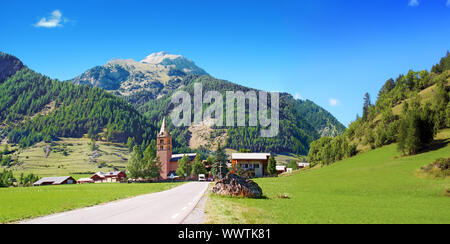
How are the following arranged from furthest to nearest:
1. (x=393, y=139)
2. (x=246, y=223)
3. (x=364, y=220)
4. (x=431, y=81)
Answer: (x=431, y=81) → (x=393, y=139) → (x=364, y=220) → (x=246, y=223)

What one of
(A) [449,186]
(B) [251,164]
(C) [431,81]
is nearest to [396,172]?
(A) [449,186]

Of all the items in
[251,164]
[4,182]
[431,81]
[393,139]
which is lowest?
[4,182]

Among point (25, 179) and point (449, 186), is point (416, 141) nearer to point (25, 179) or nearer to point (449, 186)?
point (449, 186)

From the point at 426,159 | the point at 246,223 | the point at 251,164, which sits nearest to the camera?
the point at 246,223

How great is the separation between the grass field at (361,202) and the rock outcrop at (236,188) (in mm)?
1533

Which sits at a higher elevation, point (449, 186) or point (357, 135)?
point (357, 135)

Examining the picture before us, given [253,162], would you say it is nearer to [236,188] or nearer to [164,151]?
[164,151]

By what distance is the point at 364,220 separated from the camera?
62.1ft

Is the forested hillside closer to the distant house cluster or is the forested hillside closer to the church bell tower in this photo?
the church bell tower

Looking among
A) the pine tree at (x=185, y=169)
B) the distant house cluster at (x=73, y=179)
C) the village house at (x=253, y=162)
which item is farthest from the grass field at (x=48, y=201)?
the distant house cluster at (x=73, y=179)

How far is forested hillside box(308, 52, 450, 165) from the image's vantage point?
74.0 meters

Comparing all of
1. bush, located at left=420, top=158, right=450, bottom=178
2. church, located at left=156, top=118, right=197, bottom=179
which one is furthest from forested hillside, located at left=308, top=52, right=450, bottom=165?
church, located at left=156, top=118, right=197, bottom=179

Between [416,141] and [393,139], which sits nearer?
[416,141]
